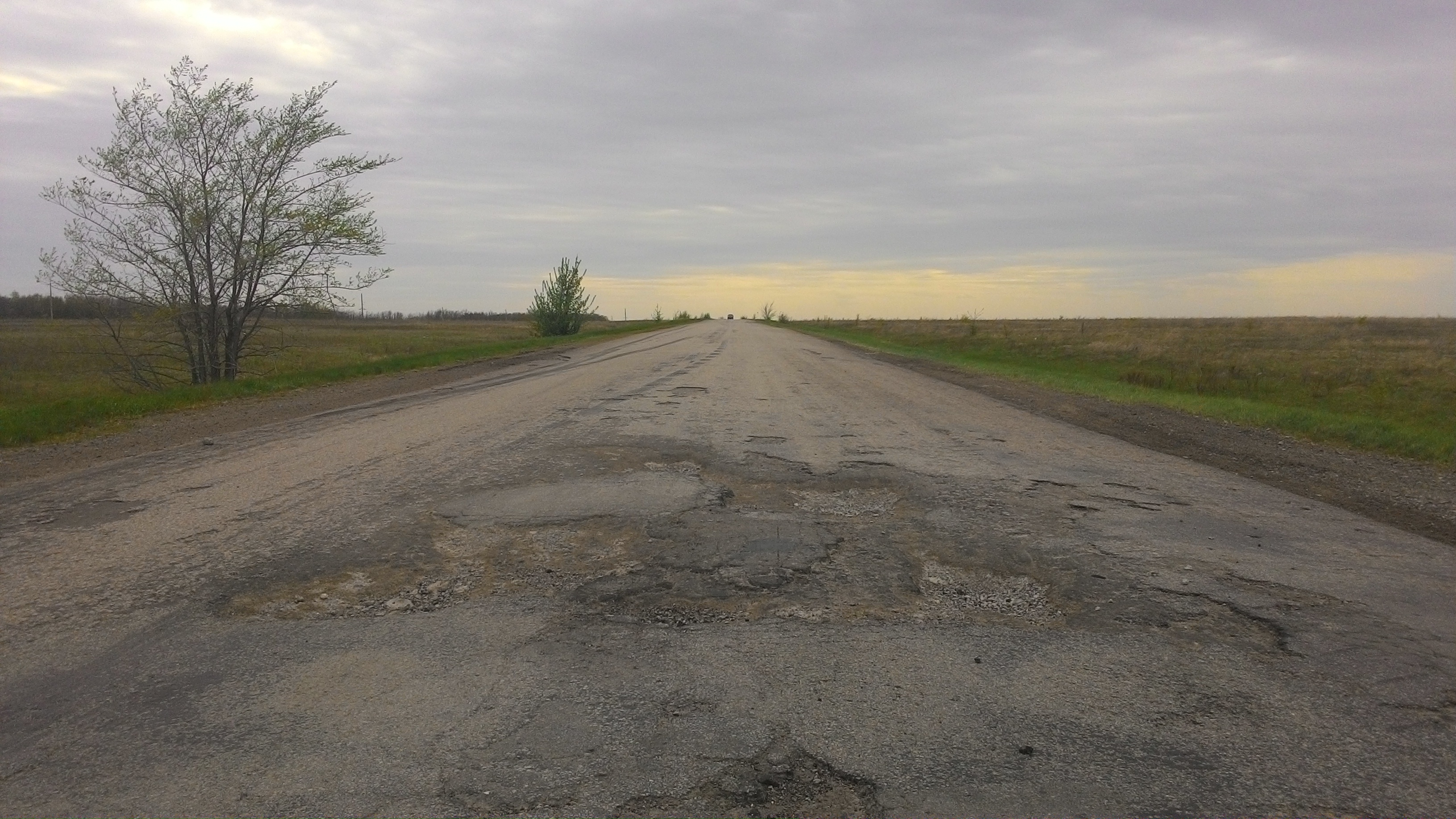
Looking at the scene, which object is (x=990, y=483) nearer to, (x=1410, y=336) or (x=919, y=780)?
(x=919, y=780)

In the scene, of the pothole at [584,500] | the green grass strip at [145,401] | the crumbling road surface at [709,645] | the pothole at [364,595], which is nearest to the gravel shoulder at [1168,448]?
the green grass strip at [145,401]

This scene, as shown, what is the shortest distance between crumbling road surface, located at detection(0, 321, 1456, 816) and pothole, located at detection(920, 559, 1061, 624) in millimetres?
24

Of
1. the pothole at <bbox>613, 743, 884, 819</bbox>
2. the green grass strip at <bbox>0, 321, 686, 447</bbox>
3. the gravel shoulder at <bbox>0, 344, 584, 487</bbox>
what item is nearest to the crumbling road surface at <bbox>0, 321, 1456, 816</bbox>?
the pothole at <bbox>613, 743, 884, 819</bbox>

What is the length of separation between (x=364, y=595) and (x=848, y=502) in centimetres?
346

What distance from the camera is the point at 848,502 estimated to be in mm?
6512

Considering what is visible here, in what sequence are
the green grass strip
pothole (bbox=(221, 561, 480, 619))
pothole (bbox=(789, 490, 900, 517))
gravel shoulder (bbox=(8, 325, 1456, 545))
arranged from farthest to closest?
the green grass strip
gravel shoulder (bbox=(8, 325, 1456, 545))
pothole (bbox=(789, 490, 900, 517))
pothole (bbox=(221, 561, 480, 619))

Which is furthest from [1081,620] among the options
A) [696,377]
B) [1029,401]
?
[696,377]

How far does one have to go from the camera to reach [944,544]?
5.41m

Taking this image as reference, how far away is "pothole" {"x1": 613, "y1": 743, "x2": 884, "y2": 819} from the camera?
261 cm

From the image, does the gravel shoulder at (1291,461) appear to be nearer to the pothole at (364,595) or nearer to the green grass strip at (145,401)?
the pothole at (364,595)

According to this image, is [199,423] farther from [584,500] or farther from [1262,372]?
[1262,372]

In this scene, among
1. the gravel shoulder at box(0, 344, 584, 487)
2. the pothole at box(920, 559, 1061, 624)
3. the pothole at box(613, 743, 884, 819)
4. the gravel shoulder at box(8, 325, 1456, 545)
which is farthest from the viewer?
the gravel shoulder at box(0, 344, 584, 487)

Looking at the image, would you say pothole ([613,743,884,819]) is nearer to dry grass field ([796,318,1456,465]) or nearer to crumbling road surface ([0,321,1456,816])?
crumbling road surface ([0,321,1456,816])

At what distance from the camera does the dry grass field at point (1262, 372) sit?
12.3 metres
